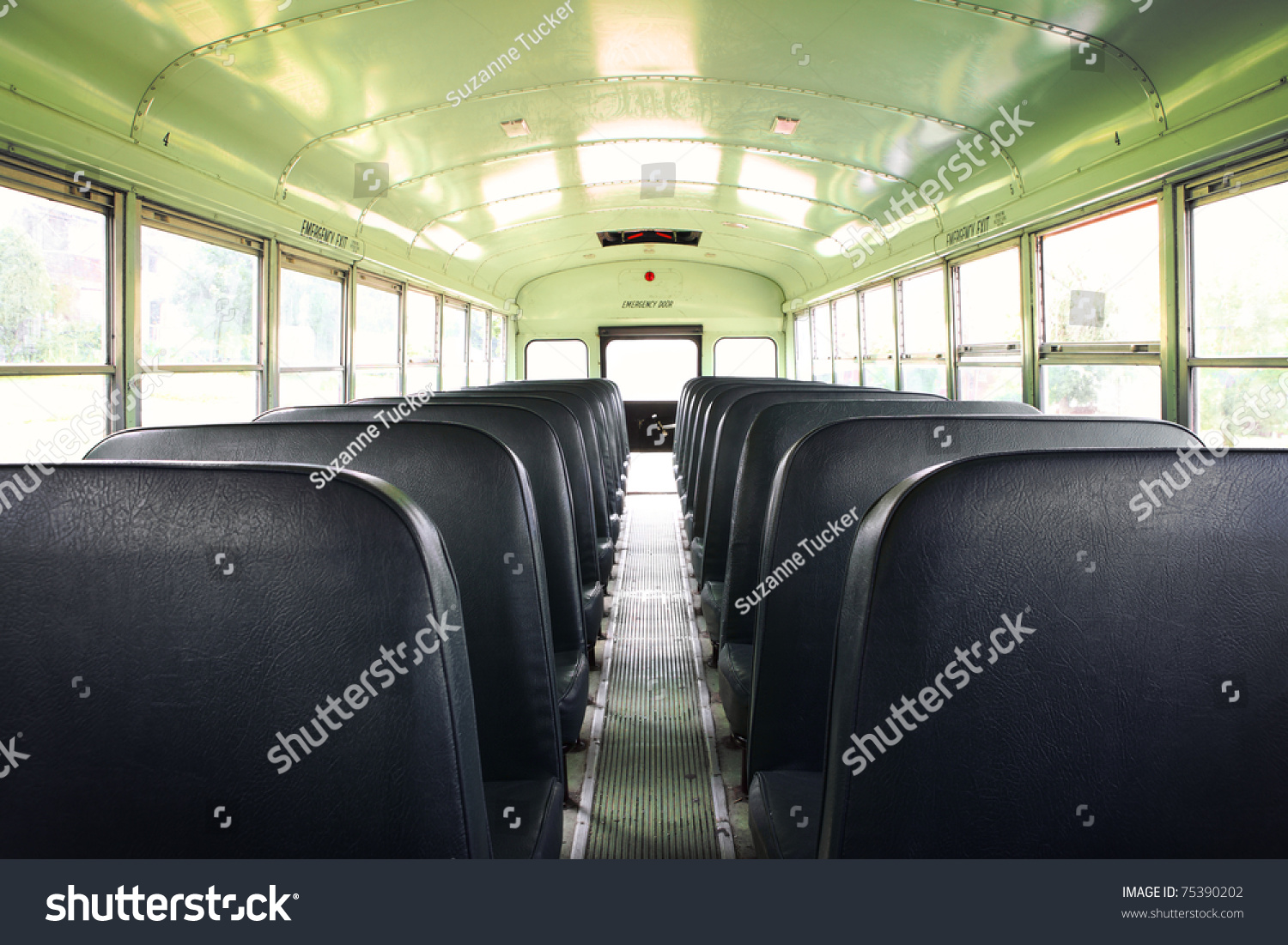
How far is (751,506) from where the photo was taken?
213 centimetres

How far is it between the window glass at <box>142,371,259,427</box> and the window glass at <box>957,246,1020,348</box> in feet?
14.0

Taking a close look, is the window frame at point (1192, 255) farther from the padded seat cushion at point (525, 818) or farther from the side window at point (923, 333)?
the padded seat cushion at point (525, 818)

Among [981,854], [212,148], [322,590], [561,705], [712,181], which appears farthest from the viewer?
[712,181]

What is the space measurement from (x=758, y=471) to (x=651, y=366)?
406 inches

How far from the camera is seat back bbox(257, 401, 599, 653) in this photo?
1.97 m

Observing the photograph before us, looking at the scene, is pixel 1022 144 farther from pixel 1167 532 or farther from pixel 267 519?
pixel 267 519

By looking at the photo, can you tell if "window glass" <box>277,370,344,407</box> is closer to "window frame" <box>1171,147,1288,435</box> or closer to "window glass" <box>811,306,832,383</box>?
"window frame" <box>1171,147,1288,435</box>

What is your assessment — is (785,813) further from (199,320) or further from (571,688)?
(199,320)

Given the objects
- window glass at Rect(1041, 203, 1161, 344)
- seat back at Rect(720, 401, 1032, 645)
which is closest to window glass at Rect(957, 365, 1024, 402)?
window glass at Rect(1041, 203, 1161, 344)

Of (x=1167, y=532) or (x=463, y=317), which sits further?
(x=463, y=317)

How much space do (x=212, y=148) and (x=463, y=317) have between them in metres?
5.61

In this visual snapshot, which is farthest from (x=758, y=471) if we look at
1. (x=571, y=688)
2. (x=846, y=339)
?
(x=846, y=339)

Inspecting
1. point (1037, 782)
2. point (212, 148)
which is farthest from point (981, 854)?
point (212, 148)

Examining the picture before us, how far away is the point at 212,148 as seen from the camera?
378cm
